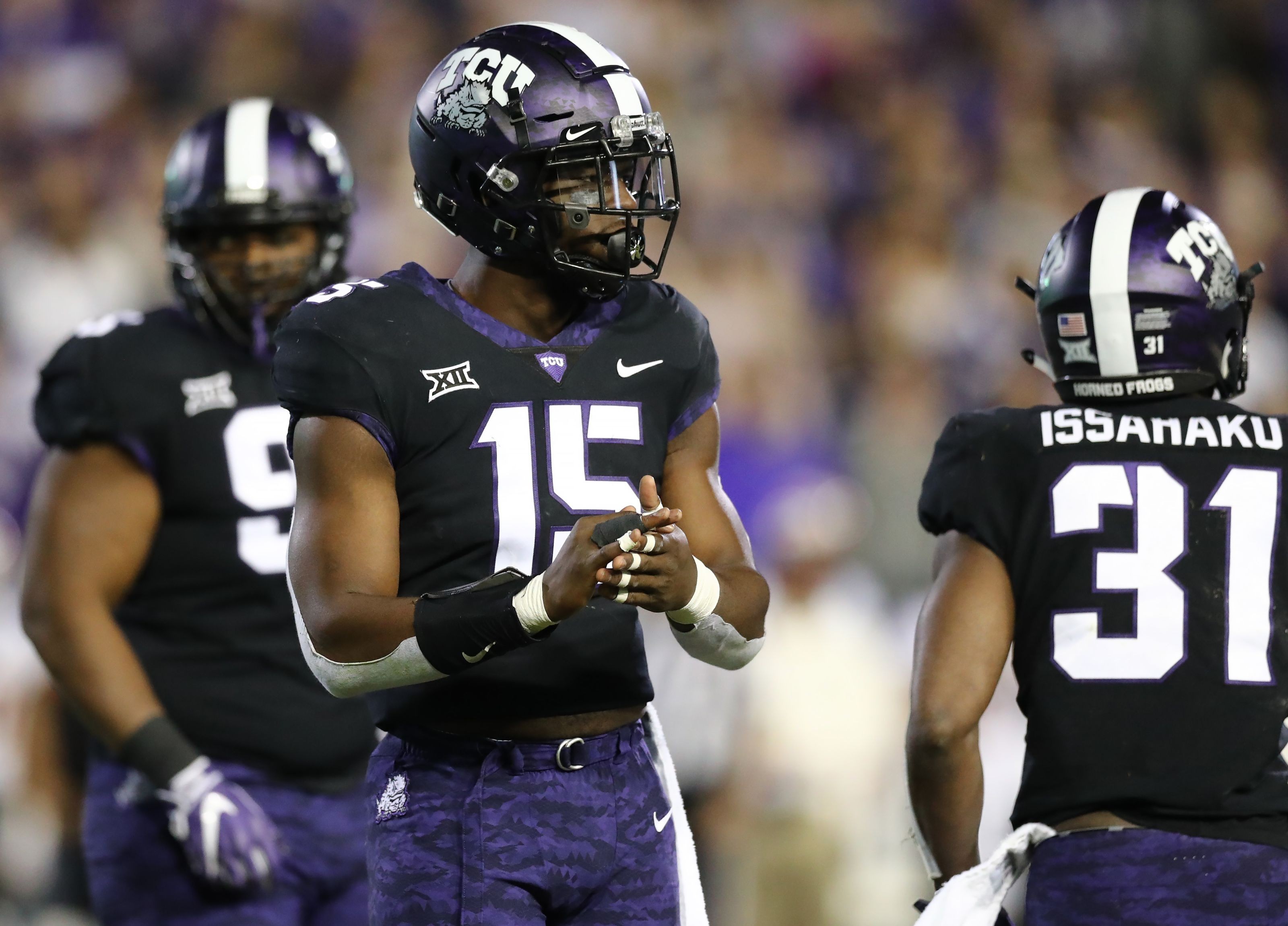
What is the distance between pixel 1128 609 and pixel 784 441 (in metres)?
3.77

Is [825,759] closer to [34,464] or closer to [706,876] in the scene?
[706,876]

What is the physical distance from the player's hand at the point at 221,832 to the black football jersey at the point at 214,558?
155 millimetres

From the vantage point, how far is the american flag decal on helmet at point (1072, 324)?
2.81 meters

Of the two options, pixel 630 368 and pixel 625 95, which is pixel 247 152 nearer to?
pixel 625 95

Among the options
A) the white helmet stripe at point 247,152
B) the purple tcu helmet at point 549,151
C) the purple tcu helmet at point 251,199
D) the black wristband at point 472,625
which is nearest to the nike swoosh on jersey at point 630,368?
the purple tcu helmet at point 549,151

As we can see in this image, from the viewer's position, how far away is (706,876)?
5766mm

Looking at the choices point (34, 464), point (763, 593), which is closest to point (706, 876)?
point (34, 464)

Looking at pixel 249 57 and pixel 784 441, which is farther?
pixel 249 57

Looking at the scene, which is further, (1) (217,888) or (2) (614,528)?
(1) (217,888)

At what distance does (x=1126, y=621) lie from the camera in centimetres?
261

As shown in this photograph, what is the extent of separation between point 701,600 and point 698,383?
0.44 metres

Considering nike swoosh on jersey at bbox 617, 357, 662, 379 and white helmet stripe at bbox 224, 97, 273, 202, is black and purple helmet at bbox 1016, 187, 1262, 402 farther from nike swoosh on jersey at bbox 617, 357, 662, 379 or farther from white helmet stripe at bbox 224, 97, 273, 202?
white helmet stripe at bbox 224, 97, 273, 202

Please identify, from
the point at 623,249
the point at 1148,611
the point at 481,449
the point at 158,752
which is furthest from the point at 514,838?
the point at 158,752

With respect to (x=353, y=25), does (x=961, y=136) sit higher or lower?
lower
